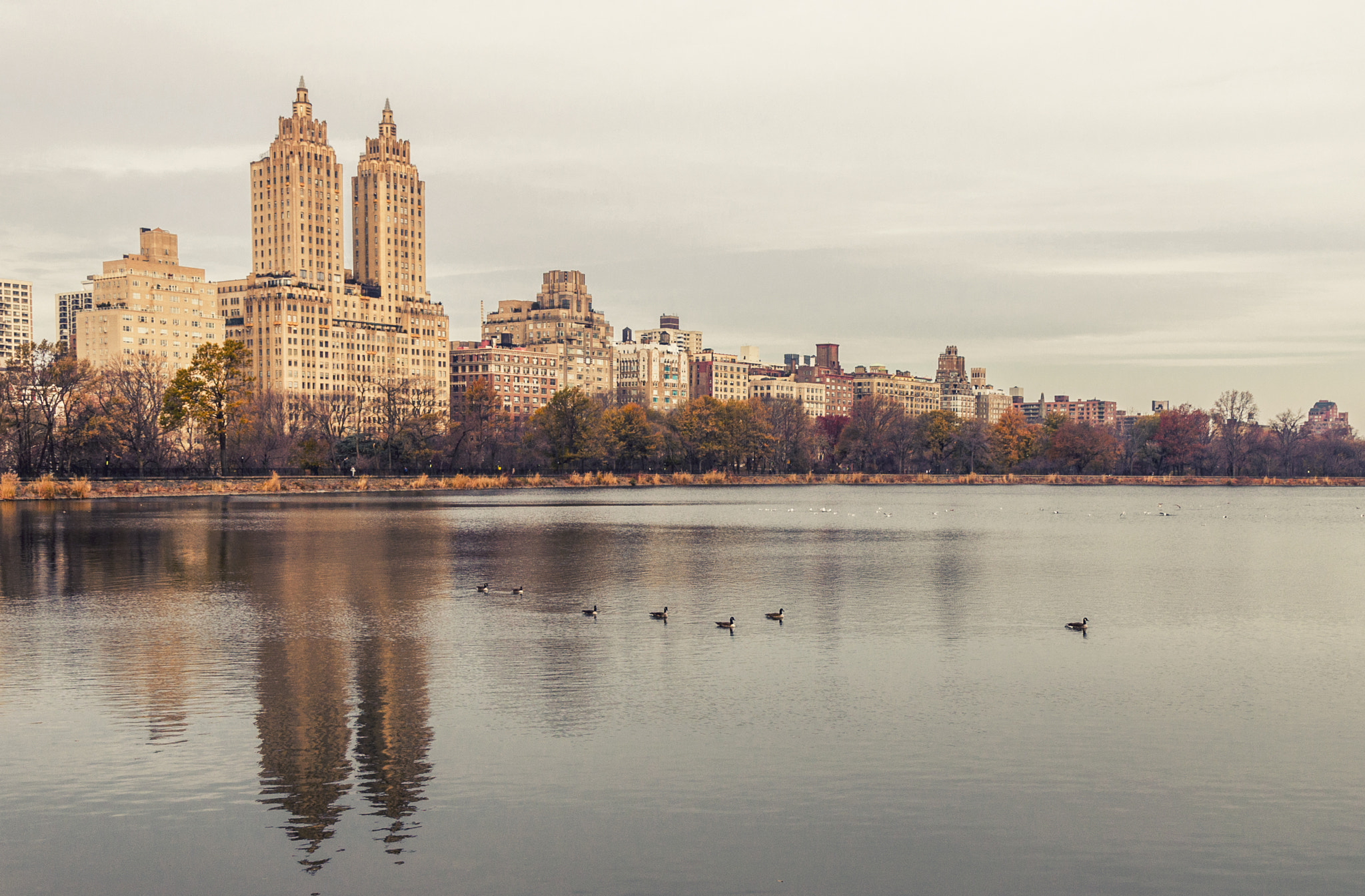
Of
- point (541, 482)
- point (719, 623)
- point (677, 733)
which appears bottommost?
point (677, 733)

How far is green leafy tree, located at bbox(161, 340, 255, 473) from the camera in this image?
366ft

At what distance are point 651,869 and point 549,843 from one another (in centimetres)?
143

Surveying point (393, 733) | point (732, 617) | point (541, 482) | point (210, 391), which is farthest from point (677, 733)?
point (541, 482)

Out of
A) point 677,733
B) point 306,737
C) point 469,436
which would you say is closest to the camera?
point 306,737

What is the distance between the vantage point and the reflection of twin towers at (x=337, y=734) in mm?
15195

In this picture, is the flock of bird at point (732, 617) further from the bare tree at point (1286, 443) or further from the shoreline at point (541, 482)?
the bare tree at point (1286, 443)

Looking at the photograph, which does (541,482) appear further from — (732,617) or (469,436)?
(732,617)

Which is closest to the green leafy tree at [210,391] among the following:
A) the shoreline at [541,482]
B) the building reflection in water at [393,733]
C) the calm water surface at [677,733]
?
the shoreline at [541,482]

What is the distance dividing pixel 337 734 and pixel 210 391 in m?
104

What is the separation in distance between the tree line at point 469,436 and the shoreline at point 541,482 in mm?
3252

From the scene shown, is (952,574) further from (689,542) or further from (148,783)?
(148,783)

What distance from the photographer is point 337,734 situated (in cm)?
1895

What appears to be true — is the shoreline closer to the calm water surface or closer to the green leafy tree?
the green leafy tree

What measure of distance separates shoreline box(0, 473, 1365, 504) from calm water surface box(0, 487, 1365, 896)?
71010 mm
